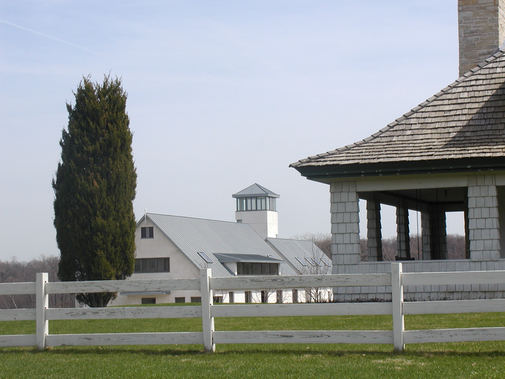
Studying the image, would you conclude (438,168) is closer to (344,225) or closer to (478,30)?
(344,225)

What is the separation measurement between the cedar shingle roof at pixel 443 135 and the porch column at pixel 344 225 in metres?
0.55

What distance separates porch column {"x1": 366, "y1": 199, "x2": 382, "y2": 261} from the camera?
53.8ft

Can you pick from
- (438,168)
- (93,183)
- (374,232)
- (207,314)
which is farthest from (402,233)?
(93,183)

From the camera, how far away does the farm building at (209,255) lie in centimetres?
4709

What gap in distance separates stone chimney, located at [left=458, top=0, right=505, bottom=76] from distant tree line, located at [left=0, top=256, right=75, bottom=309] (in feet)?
185

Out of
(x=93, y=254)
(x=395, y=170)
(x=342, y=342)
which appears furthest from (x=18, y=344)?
(x=93, y=254)

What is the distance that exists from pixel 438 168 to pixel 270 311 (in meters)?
7.03

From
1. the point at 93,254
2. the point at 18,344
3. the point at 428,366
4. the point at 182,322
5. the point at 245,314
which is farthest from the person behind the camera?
the point at 93,254

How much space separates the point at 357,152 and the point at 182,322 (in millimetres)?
5466

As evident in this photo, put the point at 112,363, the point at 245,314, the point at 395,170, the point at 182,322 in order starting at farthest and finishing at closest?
the point at 395,170 < the point at 182,322 < the point at 245,314 < the point at 112,363

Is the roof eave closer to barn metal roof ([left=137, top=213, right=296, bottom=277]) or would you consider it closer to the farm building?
the farm building

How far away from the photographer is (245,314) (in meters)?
7.48

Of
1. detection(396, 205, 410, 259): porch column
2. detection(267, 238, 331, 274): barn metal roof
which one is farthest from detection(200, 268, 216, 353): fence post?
detection(267, 238, 331, 274): barn metal roof

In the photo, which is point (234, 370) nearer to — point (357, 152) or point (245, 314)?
point (245, 314)
